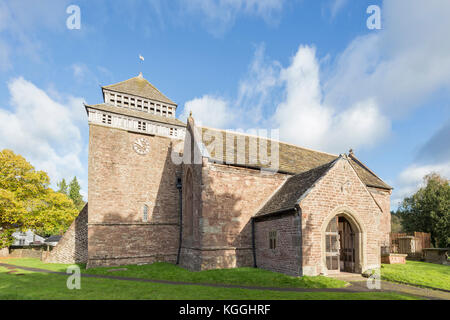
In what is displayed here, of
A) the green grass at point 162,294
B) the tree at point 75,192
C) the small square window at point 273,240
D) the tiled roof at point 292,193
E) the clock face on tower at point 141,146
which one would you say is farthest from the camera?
the tree at point 75,192

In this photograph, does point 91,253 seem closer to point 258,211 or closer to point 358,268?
point 258,211

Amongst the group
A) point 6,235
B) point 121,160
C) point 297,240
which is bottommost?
point 6,235

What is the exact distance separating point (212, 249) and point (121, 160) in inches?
444

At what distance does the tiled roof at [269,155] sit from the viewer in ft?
64.9

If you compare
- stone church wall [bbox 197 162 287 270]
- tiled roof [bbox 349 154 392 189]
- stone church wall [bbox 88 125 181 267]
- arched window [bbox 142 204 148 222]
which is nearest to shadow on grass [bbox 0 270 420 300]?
stone church wall [bbox 197 162 287 270]

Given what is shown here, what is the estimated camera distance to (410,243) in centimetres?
2611

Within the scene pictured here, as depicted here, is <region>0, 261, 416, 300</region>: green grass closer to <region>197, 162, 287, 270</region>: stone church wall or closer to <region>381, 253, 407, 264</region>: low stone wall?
<region>197, 162, 287, 270</region>: stone church wall

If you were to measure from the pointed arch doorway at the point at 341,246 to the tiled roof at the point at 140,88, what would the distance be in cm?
1910

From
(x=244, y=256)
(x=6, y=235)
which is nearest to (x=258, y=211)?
(x=244, y=256)

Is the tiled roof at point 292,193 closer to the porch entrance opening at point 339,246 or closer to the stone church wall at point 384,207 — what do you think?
the porch entrance opening at point 339,246

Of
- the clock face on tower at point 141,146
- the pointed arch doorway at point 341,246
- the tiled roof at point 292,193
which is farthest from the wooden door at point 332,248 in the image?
the clock face on tower at point 141,146
